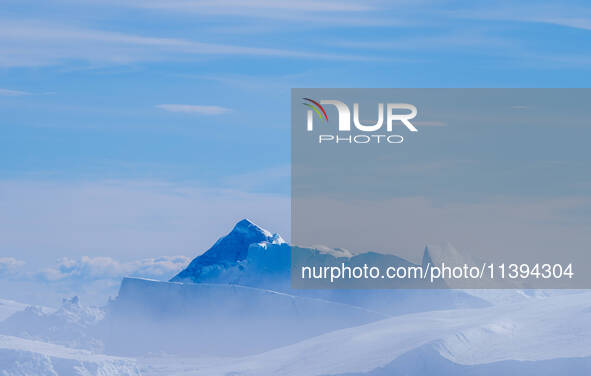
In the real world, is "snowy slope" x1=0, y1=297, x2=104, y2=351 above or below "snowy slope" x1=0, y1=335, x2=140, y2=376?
above

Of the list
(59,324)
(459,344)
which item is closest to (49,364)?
(459,344)

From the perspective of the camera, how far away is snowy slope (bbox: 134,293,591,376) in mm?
29109

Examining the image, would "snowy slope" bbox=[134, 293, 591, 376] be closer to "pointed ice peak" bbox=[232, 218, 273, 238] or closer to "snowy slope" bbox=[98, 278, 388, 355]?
"snowy slope" bbox=[98, 278, 388, 355]

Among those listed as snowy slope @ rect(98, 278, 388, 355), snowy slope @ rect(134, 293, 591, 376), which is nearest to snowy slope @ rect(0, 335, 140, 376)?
snowy slope @ rect(134, 293, 591, 376)

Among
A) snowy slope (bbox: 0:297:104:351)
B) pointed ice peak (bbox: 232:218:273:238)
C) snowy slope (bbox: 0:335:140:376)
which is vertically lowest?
snowy slope (bbox: 0:335:140:376)

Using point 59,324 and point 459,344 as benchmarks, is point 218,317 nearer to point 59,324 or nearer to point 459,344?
point 59,324

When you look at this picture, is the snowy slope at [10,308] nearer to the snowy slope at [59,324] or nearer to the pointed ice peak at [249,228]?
the snowy slope at [59,324]

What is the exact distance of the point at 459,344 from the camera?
30156 mm

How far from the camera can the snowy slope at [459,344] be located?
2911 centimetres

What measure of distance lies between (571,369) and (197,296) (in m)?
18.9

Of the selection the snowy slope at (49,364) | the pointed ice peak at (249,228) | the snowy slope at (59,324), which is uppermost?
the pointed ice peak at (249,228)

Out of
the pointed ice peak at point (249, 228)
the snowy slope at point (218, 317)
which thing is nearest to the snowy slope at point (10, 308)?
the snowy slope at point (218, 317)

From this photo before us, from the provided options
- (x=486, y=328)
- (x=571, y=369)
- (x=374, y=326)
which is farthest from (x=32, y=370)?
(x=571, y=369)

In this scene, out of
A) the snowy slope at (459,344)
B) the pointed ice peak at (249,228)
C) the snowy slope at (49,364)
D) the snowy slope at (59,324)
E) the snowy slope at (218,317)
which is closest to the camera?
the snowy slope at (459,344)
